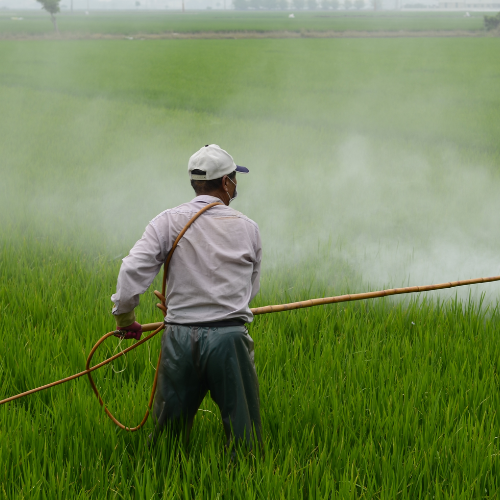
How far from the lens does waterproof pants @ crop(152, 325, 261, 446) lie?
194cm

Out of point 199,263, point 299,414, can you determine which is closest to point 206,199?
point 199,263

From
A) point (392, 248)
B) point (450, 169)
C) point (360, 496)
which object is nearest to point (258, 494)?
point (360, 496)

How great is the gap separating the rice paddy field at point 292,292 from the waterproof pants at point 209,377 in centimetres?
11

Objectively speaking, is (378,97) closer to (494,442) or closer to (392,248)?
(392,248)

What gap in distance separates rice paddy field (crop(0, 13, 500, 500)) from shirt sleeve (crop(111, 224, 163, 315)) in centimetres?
52

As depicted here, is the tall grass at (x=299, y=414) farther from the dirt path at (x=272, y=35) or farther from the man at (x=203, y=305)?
the dirt path at (x=272, y=35)

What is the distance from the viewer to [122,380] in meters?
2.69

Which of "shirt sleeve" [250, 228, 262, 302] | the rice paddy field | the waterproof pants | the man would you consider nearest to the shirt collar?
the man

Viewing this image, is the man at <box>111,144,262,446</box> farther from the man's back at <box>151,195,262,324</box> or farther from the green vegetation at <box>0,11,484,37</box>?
the green vegetation at <box>0,11,484,37</box>

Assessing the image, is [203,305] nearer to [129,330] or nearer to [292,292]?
[129,330]

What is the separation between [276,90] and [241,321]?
12.6 m

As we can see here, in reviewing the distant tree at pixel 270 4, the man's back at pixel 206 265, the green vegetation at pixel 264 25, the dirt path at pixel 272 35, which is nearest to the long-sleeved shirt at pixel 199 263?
the man's back at pixel 206 265

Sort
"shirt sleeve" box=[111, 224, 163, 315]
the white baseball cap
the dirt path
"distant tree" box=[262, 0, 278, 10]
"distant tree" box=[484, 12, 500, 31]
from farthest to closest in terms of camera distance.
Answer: "distant tree" box=[262, 0, 278, 10]
the dirt path
"distant tree" box=[484, 12, 500, 31]
the white baseball cap
"shirt sleeve" box=[111, 224, 163, 315]

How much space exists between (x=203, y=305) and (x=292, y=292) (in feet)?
6.61
